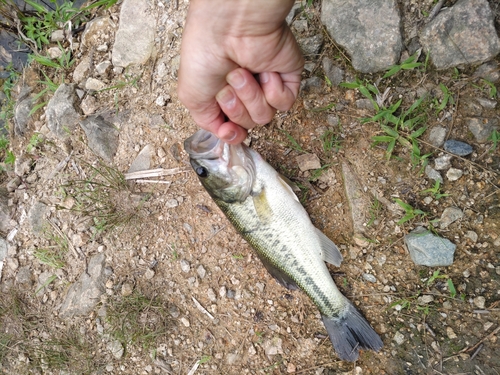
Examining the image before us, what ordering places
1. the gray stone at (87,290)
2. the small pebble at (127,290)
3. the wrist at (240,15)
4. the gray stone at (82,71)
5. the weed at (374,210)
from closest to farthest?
the wrist at (240,15) → the weed at (374,210) → the small pebble at (127,290) → the gray stone at (87,290) → the gray stone at (82,71)

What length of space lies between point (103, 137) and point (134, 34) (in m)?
1.17

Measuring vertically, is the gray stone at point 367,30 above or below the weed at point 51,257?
above

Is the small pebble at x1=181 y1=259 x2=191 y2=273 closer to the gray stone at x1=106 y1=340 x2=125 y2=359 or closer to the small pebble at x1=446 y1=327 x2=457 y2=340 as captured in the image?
the gray stone at x1=106 y1=340 x2=125 y2=359

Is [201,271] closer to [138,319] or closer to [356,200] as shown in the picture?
[138,319]

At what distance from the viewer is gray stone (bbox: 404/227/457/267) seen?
321 centimetres

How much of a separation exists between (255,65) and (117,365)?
11.1 ft

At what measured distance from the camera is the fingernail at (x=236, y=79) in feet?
8.43

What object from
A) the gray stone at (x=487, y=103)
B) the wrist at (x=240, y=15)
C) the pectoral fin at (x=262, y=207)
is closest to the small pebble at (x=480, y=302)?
the gray stone at (x=487, y=103)

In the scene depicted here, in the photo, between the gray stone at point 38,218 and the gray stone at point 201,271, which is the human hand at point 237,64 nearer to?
the gray stone at point 201,271

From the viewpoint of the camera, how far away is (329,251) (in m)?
3.37

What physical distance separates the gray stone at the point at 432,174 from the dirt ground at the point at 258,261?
0.05 meters

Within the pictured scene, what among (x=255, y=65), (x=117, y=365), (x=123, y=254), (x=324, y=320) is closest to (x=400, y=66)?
(x=255, y=65)

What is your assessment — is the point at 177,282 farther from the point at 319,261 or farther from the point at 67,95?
the point at 67,95

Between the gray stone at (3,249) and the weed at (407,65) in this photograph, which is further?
the gray stone at (3,249)
